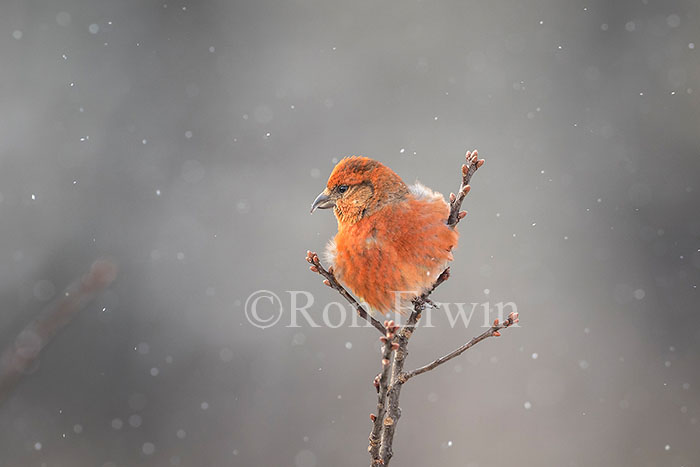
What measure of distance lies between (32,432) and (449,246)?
5.55 meters

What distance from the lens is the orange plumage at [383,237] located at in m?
2.12

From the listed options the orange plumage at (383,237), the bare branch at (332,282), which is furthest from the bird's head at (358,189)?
the bare branch at (332,282)

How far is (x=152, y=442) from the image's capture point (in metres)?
6.34

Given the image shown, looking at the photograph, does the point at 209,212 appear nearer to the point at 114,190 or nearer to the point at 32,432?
the point at 114,190

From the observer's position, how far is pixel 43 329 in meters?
0.87

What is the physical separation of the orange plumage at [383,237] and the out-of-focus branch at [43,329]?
1210 millimetres

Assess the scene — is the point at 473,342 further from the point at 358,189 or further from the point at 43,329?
the point at 43,329

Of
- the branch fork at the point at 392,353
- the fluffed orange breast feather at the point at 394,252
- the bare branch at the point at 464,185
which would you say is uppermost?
the bare branch at the point at 464,185

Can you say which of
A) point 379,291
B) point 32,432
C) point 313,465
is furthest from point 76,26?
point 379,291

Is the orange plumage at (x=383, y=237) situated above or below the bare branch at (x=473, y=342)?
above

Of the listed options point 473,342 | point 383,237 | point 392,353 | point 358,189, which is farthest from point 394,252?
point 392,353

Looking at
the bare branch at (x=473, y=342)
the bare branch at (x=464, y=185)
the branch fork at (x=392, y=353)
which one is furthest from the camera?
the bare branch at (x=464, y=185)

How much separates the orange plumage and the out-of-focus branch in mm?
1210

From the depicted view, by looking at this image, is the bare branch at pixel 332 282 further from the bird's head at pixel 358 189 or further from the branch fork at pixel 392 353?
the bird's head at pixel 358 189
